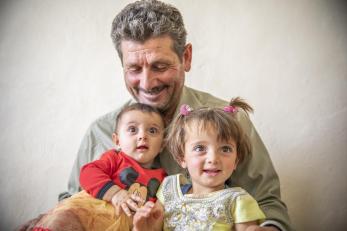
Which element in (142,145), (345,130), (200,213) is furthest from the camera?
(345,130)

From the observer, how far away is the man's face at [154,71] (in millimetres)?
1974

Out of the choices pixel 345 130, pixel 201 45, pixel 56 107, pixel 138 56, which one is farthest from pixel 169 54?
pixel 345 130

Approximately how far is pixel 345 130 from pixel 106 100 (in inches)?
52.3

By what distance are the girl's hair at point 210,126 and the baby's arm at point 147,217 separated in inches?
10.3

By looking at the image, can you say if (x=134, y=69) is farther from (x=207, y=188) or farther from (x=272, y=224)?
(x=272, y=224)

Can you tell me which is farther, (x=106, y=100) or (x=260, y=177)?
(x=106, y=100)

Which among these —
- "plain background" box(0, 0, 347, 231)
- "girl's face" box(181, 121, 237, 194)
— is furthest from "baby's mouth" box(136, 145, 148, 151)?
"plain background" box(0, 0, 347, 231)

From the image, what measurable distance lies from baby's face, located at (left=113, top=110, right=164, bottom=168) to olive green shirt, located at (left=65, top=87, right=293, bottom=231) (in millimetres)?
140

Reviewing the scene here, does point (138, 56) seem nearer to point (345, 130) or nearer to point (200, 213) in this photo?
point (200, 213)

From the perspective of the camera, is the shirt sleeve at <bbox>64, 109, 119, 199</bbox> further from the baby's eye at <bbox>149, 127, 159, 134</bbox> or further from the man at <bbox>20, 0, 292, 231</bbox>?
the baby's eye at <bbox>149, 127, 159, 134</bbox>

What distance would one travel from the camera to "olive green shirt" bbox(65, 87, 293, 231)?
190 cm

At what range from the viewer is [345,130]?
2461 millimetres

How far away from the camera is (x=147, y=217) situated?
1.54m

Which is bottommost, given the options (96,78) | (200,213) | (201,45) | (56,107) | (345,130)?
(200,213)
